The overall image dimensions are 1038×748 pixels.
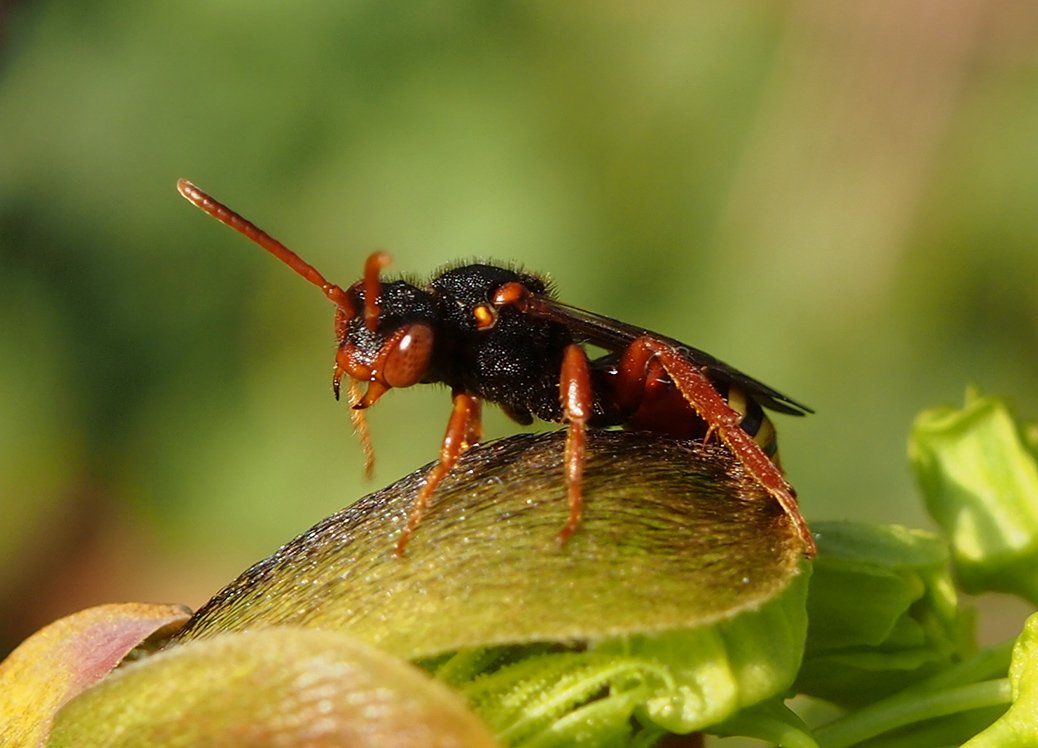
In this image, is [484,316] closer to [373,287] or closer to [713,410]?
[373,287]

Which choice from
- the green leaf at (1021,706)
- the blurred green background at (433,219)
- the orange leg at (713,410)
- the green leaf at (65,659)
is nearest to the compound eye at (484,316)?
the orange leg at (713,410)

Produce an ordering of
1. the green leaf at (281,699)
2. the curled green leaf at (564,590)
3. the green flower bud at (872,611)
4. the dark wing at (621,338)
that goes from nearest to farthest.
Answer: the green leaf at (281,699) → the curled green leaf at (564,590) → the green flower bud at (872,611) → the dark wing at (621,338)

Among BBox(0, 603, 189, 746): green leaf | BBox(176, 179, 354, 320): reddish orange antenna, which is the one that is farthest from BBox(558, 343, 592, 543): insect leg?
BBox(0, 603, 189, 746): green leaf

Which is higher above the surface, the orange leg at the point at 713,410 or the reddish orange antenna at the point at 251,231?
the reddish orange antenna at the point at 251,231

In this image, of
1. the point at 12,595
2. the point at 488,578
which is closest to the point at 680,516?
the point at 488,578

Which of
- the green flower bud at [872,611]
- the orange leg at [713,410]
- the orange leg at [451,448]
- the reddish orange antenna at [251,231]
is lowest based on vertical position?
the green flower bud at [872,611]

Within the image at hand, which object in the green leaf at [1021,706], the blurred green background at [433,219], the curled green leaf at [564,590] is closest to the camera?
the curled green leaf at [564,590]

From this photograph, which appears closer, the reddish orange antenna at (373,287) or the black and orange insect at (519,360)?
the reddish orange antenna at (373,287)

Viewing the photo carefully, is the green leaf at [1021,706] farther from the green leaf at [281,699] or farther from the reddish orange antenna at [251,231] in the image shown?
the reddish orange antenna at [251,231]
